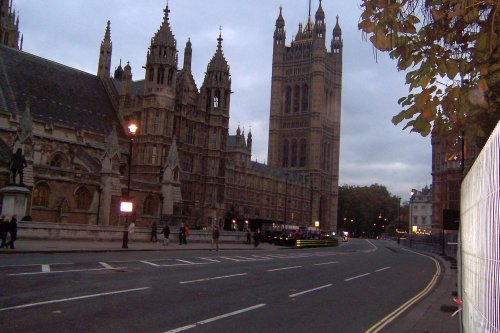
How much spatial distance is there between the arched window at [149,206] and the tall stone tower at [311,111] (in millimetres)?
82313

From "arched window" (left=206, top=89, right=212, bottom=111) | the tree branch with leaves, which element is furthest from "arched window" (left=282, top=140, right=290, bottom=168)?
the tree branch with leaves

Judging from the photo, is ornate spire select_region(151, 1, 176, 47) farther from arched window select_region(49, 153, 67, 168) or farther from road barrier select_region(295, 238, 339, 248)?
road barrier select_region(295, 238, 339, 248)

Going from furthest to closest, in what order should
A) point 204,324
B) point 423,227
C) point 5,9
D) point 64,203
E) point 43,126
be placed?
point 423,227 → point 5,9 → point 43,126 → point 64,203 → point 204,324

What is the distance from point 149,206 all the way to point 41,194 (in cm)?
1307

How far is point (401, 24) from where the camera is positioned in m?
5.85

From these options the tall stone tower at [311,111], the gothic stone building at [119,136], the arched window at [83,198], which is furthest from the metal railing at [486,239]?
the tall stone tower at [311,111]

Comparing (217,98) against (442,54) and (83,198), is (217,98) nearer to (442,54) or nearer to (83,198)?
(83,198)

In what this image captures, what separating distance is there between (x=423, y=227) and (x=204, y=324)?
140598 mm

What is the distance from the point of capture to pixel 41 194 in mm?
42094

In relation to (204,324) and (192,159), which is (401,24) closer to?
(204,324)

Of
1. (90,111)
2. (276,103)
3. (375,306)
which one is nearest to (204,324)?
(375,306)

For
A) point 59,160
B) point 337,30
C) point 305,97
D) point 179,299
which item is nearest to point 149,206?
point 59,160

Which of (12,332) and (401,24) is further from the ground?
(401,24)

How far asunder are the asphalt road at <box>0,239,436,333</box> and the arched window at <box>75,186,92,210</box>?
84.7 feet
